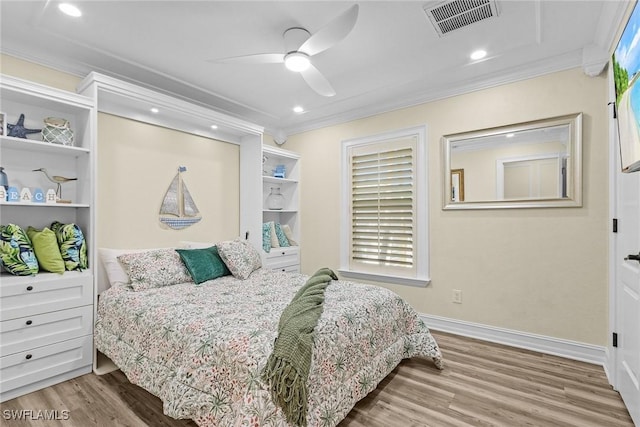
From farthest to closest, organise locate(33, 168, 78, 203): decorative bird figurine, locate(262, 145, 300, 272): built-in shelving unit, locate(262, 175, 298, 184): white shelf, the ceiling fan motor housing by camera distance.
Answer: locate(262, 145, 300, 272): built-in shelving unit → locate(262, 175, 298, 184): white shelf → locate(33, 168, 78, 203): decorative bird figurine → the ceiling fan motor housing

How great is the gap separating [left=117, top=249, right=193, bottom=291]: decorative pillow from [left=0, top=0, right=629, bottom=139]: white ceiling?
5.52 ft

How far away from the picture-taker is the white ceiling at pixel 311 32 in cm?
212

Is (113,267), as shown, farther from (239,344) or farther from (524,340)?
(524,340)

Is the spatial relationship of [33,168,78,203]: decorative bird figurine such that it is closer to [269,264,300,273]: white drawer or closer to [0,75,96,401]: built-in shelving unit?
[0,75,96,401]: built-in shelving unit

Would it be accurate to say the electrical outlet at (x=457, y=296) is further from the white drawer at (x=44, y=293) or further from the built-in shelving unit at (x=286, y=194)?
the white drawer at (x=44, y=293)

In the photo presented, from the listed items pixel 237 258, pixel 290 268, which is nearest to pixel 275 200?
pixel 290 268

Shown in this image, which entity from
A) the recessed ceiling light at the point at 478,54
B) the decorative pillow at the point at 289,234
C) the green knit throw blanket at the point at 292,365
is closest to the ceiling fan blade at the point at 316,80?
the recessed ceiling light at the point at 478,54

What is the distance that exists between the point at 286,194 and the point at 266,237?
2.76ft

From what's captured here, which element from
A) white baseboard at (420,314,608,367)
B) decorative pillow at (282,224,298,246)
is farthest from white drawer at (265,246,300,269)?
white baseboard at (420,314,608,367)

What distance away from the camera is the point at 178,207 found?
3.47 metres

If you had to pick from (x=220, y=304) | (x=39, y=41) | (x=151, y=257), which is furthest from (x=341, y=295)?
(x=39, y=41)

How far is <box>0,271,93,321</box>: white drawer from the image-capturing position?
83.3 inches

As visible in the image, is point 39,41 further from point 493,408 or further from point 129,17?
point 493,408

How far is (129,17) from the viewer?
2199 millimetres
